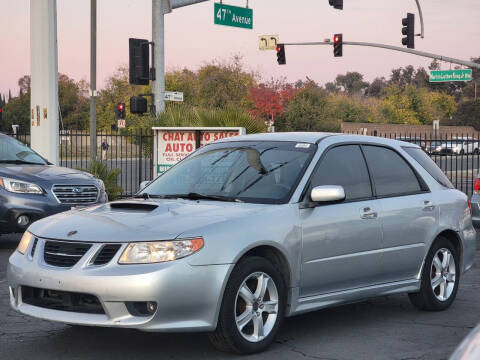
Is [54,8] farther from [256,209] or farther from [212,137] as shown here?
[256,209]

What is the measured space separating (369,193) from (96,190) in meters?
5.96

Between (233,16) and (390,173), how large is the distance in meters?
20.3

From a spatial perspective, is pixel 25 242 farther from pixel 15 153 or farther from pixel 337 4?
pixel 337 4

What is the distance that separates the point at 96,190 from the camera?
12.1 metres

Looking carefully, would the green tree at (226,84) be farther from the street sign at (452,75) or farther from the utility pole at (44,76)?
the utility pole at (44,76)

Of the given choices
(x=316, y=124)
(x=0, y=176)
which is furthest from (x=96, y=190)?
(x=316, y=124)

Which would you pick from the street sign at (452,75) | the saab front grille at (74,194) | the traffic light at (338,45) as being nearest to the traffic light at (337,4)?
the traffic light at (338,45)

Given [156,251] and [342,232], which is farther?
[342,232]

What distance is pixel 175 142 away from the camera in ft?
52.3

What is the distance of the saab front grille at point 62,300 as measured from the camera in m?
5.50

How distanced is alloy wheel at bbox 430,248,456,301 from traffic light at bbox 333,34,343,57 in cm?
2880

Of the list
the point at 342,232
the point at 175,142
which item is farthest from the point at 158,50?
the point at 342,232

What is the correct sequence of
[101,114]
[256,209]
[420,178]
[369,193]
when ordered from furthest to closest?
[101,114] → [420,178] → [369,193] → [256,209]

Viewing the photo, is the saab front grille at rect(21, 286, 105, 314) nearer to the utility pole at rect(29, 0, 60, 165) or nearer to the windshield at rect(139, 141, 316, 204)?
the windshield at rect(139, 141, 316, 204)
